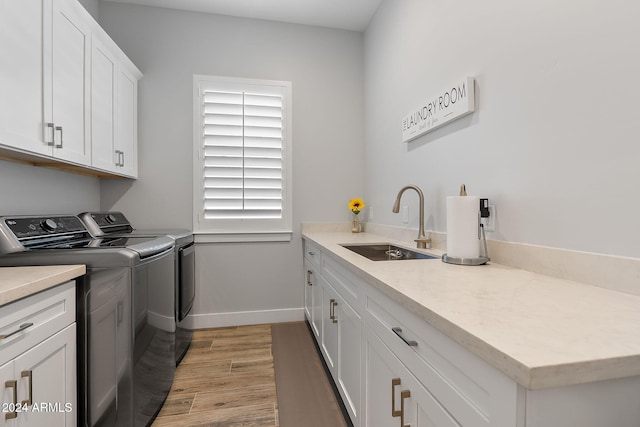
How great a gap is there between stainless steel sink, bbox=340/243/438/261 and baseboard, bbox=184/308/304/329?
119cm

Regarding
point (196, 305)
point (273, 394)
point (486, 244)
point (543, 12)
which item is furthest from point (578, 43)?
point (196, 305)

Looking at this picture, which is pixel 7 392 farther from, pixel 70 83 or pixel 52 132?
pixel 70 83

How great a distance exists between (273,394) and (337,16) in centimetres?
309

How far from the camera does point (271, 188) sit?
2943 mm

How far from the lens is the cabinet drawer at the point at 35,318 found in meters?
0.98

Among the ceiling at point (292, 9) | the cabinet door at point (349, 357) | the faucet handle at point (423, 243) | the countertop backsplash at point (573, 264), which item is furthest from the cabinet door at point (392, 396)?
the ceiling at point (292, 9)

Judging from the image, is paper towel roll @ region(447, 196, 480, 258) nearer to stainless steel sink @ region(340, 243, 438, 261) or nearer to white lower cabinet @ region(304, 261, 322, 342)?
stainless steel sink @ region(340, 243, 438, 261)

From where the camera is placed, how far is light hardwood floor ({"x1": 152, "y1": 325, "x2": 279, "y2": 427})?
1647mm

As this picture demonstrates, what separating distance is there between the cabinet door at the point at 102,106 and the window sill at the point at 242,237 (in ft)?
2.94

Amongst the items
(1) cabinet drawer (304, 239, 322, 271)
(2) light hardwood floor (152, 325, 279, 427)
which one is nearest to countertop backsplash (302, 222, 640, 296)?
(1) cabinet drawer (304, 239, 322, 271)

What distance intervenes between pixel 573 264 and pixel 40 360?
74.3 inches

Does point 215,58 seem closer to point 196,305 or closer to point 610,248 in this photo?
point 196,305

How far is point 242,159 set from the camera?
289 centimetres

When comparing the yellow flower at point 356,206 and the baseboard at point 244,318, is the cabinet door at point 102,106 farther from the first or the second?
the yellow flower at point 356,206
